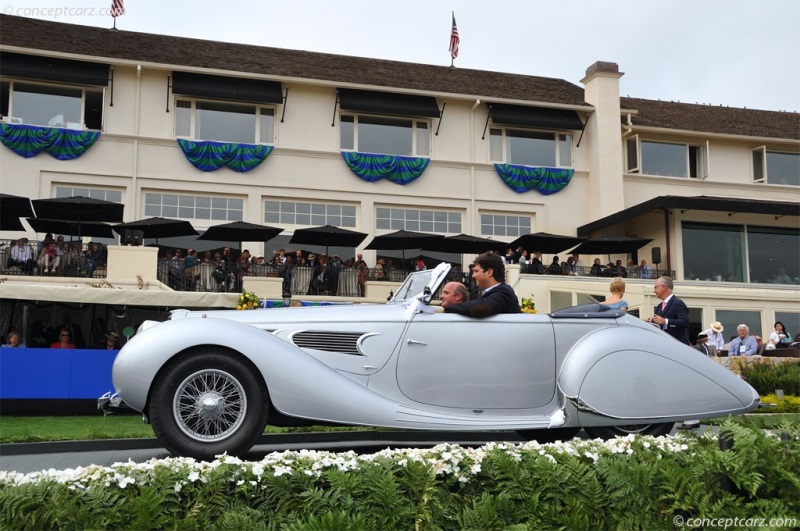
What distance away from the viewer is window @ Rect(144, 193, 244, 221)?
94.0 feet

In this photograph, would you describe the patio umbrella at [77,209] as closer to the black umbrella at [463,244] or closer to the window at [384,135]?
the black umbrella at [463,244]

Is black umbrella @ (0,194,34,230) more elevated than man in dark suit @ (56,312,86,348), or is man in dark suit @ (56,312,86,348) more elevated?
black umbrella @ (0,194,34,230)

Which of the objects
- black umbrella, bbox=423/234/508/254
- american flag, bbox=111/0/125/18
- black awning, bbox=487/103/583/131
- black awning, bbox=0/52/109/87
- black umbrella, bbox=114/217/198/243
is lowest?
black umbrella, bbox=423/234/508/254

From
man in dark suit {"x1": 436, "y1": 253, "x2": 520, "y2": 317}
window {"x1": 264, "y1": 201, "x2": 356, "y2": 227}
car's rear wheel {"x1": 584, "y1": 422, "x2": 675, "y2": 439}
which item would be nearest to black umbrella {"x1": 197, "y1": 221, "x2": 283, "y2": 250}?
window {"x1": 264, "y1": 201, "x2": 356, "y2": 227}

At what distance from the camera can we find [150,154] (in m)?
28.9

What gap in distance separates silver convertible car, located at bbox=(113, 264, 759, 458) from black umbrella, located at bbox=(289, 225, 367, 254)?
18684 millimetres

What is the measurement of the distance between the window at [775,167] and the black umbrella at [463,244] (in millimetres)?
16195

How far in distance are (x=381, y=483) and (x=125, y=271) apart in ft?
65.8

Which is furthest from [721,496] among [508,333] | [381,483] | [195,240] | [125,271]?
[195,240]

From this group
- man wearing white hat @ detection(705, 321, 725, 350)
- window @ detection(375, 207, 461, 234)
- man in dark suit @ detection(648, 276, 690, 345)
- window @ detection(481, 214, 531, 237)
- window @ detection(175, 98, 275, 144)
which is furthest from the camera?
window @ detection(481, 214, 531, 237)

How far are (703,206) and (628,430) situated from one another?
24.9 m

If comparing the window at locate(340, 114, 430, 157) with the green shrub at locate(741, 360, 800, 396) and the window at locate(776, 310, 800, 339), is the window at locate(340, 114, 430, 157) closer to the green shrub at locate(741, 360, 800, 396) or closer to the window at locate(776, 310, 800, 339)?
the window at locate(776, 310, 800, 339)

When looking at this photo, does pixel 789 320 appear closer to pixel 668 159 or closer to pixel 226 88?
pixel 668 159

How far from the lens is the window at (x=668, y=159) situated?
115 ft
